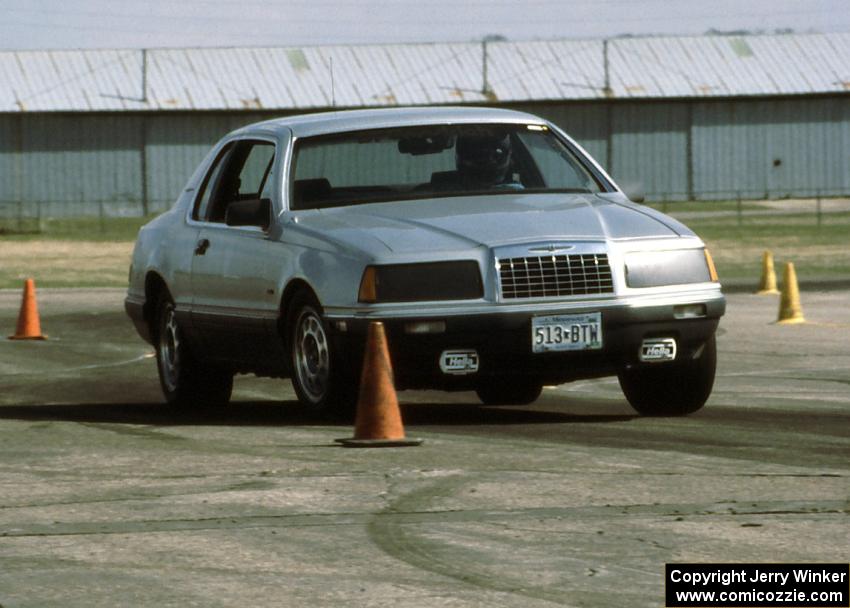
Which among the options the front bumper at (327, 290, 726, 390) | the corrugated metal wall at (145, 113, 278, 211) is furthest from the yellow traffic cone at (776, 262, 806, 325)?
the corrugated metal wall at (145, 113, 278, 211)

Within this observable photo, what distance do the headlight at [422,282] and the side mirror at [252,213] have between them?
1.29m

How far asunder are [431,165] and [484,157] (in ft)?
1.16

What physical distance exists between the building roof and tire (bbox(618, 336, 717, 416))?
175ft

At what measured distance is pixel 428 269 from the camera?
998 centimetres

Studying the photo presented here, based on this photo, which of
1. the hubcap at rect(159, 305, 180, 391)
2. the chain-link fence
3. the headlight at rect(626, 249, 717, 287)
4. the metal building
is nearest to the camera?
the headlight at rect(626, 249, 717, 287)

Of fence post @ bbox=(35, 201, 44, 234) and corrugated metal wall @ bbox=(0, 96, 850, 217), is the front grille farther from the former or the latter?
Answer: corrugated metal wall @ bbox=(0, 96, 850, 217)

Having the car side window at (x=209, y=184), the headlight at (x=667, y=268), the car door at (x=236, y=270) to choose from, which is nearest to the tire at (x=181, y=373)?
the car door at (x=236, y=270)

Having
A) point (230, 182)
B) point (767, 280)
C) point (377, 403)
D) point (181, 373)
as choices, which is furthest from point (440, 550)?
point (767, 280)

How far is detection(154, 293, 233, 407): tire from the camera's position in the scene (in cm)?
1208

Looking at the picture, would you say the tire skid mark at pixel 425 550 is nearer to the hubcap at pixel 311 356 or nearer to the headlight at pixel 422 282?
the headlight at pixel 422 282

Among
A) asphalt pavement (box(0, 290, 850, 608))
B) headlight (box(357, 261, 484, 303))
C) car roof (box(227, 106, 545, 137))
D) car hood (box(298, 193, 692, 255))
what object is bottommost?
asphalt pavement (box(0, 290, 850, 608))

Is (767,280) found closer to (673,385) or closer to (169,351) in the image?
(169,351)

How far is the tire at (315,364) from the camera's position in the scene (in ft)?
33.6

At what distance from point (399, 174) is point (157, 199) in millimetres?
53730
